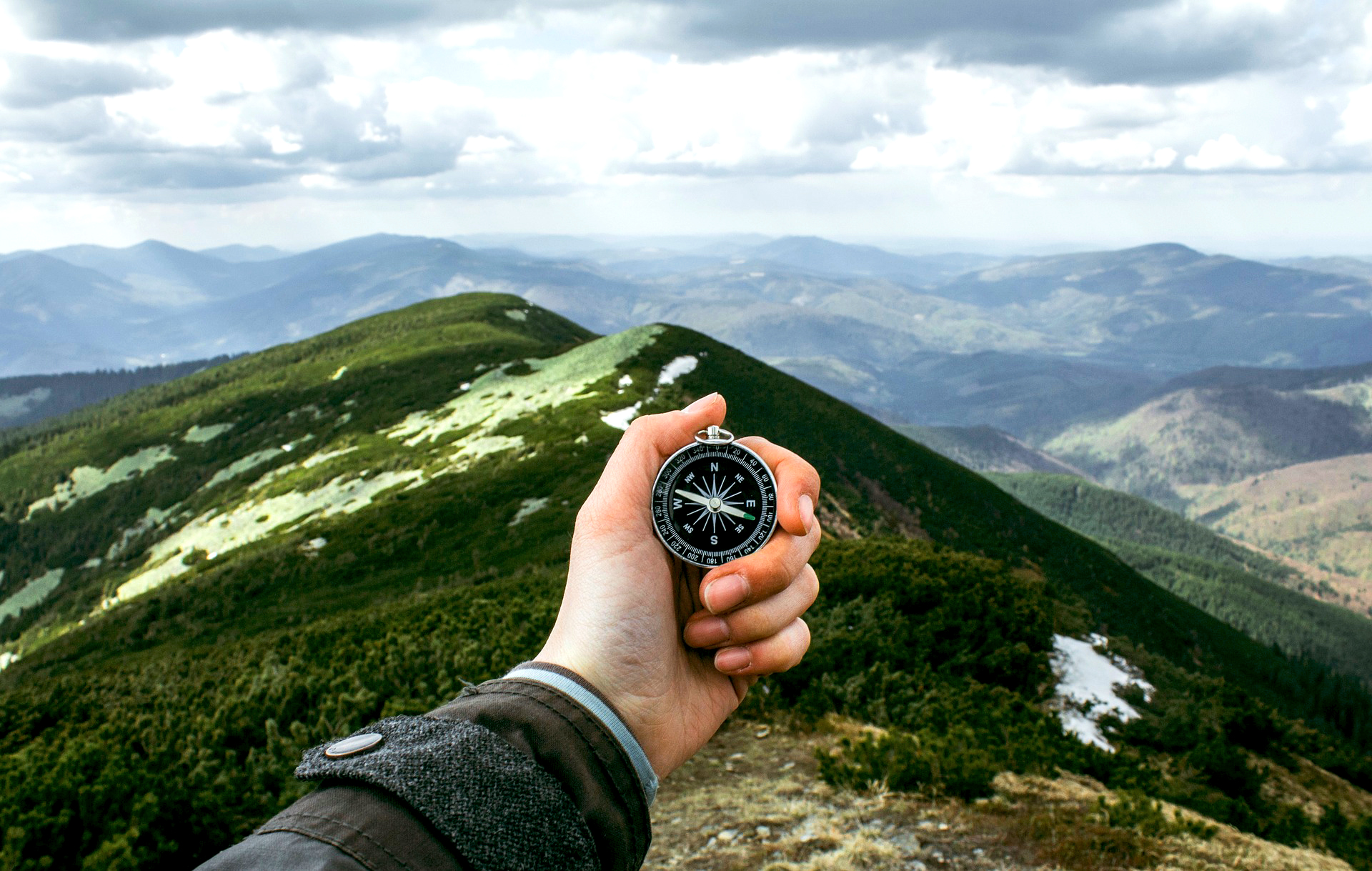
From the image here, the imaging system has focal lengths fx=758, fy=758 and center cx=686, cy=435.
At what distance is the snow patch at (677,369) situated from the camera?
61.6m

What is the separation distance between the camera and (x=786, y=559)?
4.91 m

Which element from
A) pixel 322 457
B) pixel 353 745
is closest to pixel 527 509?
pixel 322 457

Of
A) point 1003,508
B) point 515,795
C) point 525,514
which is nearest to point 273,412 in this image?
point 525,514

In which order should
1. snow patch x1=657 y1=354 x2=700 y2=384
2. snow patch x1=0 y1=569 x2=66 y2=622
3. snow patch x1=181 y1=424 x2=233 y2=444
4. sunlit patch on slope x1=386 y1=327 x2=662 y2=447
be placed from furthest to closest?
snow patch x1=181 y1=424 x2=233 y2=444 → snow patch x1=0 y1=569 x2=66 y2=622 → snow patch x1=657 y1=354 x2=700 y2=384 → sunlit patch on slope x1=386 y1=327 x2=662 y2=447

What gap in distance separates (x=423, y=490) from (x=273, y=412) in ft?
179

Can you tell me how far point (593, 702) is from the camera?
3910 mm

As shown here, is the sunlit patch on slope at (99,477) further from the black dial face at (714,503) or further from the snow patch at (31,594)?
the black dial face at (714,503)

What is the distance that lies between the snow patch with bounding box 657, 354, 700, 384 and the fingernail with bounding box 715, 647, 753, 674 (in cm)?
5560

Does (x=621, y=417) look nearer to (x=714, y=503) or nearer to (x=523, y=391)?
(x=523, y=391)

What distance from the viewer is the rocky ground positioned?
8.19 metres

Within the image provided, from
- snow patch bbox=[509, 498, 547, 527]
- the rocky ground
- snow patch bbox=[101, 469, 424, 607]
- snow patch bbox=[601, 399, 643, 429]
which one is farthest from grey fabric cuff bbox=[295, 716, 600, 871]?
snow patch bbox=[101, 469, 424, 607]

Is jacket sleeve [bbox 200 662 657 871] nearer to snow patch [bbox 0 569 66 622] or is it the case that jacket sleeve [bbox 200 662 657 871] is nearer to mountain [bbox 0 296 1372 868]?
mountain [bbox 0 296 1372 868]

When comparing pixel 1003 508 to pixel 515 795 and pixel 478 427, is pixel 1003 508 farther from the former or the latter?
pixel 515 795

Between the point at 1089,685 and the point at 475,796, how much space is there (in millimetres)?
17052
